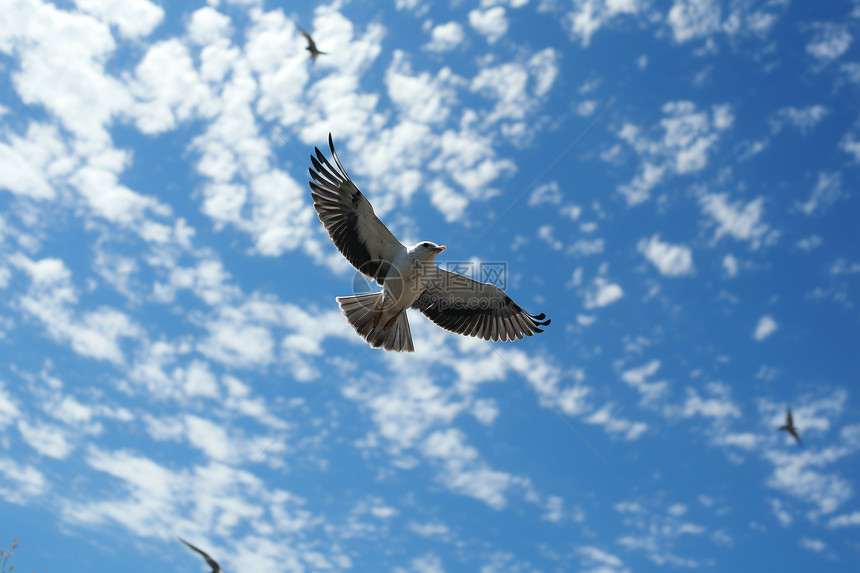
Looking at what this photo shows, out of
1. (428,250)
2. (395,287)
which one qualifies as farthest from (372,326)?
(428,250)

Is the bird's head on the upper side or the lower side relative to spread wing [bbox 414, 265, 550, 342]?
lower

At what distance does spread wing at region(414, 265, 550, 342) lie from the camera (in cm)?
1142

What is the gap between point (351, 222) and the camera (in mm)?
10188

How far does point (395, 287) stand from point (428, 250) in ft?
2.71

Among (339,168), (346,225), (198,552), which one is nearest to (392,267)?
(346,225)

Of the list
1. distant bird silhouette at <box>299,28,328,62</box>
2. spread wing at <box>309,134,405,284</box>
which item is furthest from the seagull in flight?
distant bird silhouette at <box>299,28,328,62</box>

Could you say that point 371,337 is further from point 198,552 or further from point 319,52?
point 319,52

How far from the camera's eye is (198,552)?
19.7ft

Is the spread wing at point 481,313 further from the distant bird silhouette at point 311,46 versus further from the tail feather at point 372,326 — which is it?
the distant bird silhouette at point 311,46

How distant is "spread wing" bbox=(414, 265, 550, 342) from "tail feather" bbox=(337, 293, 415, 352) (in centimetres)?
77

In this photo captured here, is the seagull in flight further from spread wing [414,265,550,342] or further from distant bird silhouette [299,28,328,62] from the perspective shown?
distant bird silhouette [299,28,328,62]

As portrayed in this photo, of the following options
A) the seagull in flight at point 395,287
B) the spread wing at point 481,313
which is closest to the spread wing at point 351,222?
the seagull in flight at point 395,287

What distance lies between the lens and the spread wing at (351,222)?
32.7 ft

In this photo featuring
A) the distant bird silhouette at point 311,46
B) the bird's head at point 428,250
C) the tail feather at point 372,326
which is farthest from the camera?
the distant bird silhouette at point 311,46
